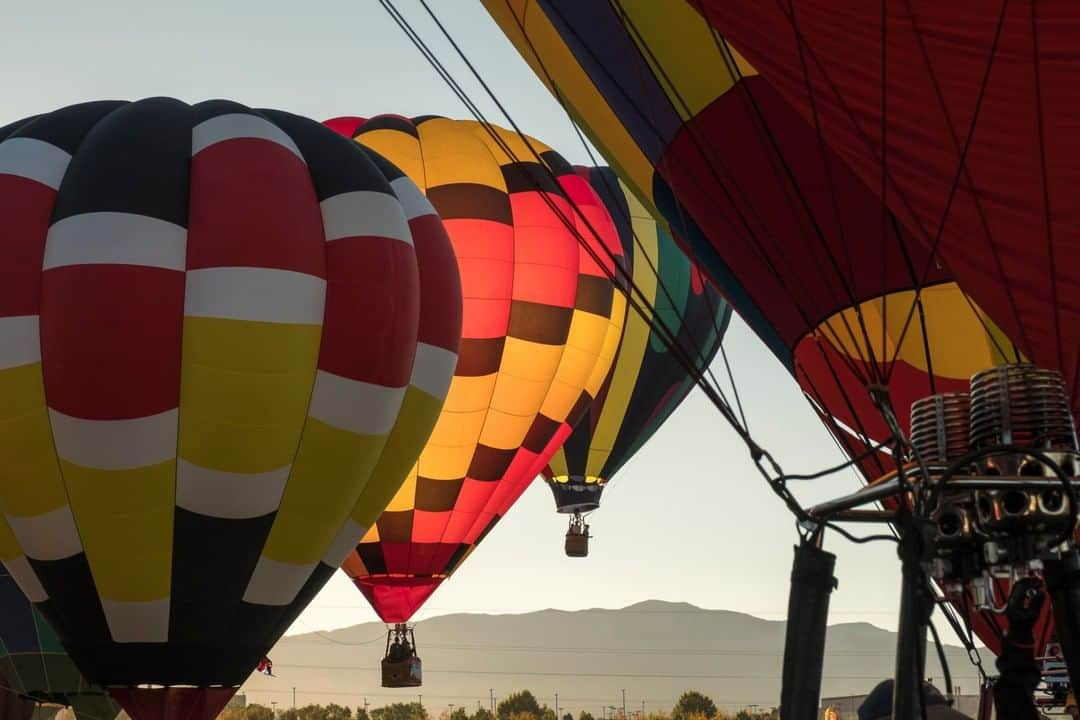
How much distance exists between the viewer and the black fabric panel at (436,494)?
11.7 m

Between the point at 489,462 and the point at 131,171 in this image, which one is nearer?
the point at 131,171

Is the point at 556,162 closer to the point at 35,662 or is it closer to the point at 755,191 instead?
the point at 35,662

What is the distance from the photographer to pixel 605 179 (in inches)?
601

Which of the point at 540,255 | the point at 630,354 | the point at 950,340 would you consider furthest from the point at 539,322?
the point at 950,340

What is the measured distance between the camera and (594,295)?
41.4ft

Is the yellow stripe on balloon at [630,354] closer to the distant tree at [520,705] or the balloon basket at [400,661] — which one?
the balloon basket at [400,661]

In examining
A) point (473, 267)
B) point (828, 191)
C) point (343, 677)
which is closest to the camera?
point (828, 191)

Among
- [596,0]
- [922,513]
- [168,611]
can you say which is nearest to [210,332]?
[168,611]

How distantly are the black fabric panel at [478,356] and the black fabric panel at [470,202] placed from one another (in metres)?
1.04

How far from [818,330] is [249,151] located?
11.0ft

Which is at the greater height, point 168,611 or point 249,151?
point 249,151

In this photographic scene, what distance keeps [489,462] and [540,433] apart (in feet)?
2.01

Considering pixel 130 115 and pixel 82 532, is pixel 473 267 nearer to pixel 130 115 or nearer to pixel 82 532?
pixel 130 115

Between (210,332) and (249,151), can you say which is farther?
(249,151)
